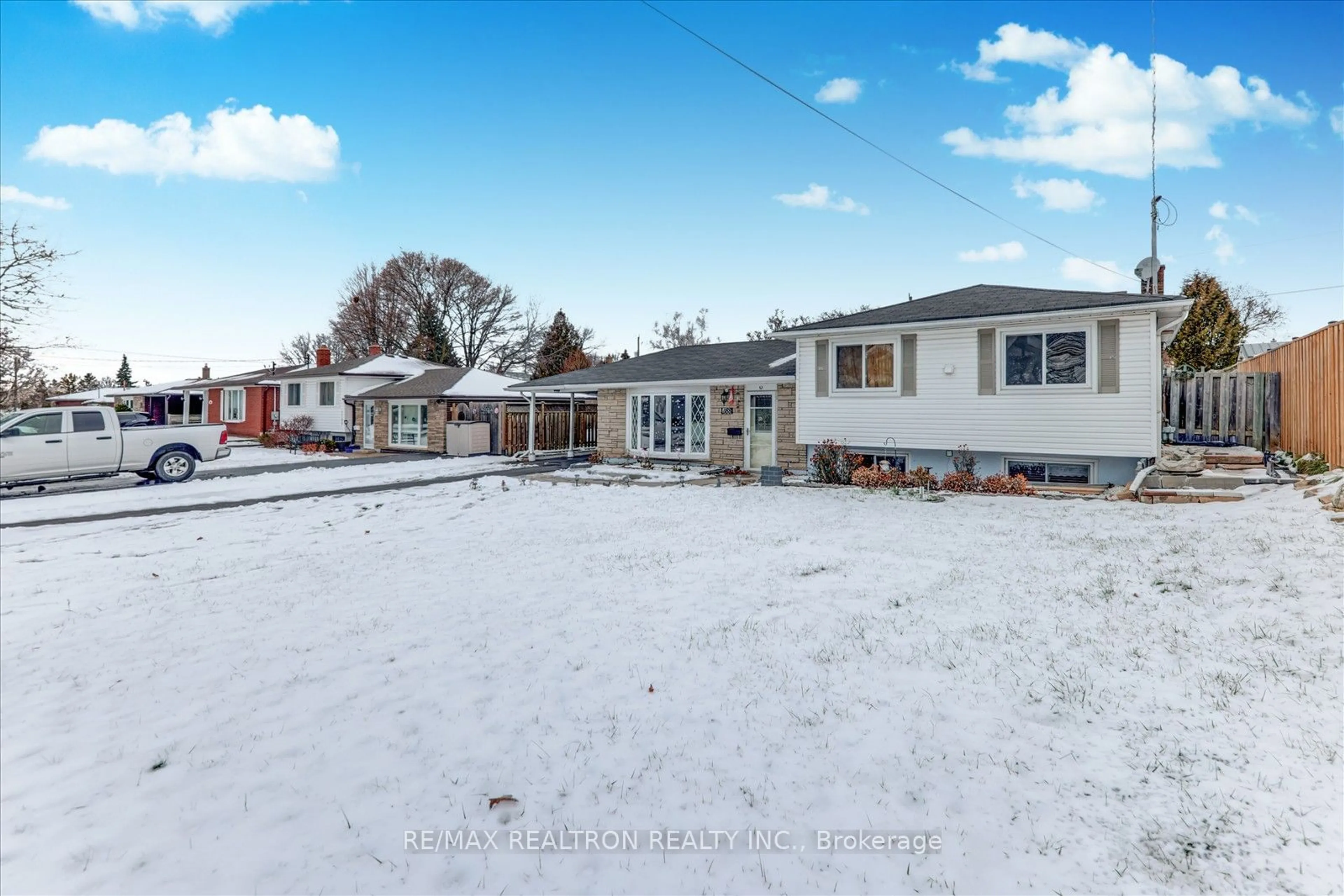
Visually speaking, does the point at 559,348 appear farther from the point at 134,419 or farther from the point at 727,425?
the point at 727,425

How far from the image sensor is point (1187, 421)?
1612 cm

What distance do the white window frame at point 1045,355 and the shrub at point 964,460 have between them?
1.49m

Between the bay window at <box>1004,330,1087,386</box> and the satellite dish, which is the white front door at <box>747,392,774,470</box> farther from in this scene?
the satellite dish

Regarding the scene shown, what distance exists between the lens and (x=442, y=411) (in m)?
24.9

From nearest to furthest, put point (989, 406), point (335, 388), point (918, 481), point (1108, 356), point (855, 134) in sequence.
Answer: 1. point (1108, 356)
2. point (918, 481)
3. point (855, 134)
4. point (989, 406)
5. point (335, 388)

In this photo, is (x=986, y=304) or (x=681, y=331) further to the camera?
(x=681, y=331)

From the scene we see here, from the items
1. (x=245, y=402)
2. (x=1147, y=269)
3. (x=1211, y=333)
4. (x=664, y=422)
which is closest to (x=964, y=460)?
(x=664, y=422)

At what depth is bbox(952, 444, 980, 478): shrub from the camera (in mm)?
13180

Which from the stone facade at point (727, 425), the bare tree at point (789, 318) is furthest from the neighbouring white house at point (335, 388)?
the bare tree at point (789, 318)

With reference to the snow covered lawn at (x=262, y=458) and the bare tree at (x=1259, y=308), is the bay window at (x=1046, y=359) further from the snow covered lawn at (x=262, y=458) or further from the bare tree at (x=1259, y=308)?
the bare tree at (x=1259, y=308)

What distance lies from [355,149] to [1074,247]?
23.1m

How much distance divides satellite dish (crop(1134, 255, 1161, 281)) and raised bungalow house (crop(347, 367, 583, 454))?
1859 cm

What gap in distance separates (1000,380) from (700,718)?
1184 centimetres

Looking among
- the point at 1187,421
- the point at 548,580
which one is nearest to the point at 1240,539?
the point at 548,580
